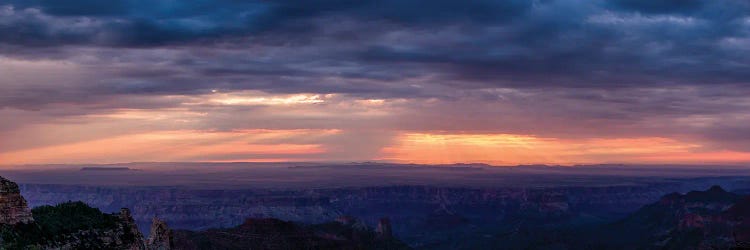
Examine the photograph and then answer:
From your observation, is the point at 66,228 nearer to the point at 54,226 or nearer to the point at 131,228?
the point at 54,226

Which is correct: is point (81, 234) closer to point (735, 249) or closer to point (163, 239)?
point (163, 239)

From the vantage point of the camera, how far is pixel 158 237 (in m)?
87.6

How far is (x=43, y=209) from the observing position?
284 ft

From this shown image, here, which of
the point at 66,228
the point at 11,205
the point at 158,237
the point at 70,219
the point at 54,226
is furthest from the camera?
the point at 158,237

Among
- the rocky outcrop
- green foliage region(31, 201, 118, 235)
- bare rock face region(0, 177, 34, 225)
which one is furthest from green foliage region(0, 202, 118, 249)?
the rocky outcrop

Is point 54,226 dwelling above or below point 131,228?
above

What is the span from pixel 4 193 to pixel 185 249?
12249cm

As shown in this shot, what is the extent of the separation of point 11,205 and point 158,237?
2181 cm

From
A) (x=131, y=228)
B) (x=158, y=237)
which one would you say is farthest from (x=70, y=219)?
(x=158, y=237)

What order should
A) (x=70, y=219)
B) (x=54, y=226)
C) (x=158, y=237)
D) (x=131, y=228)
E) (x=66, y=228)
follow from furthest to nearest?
(x=158, y=237) < (x=131, y=228) < (x=70, y=219) < (x=66, y=228) < (x=54, y=226)

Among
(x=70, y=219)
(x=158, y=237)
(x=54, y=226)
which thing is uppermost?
(x=70, y=219)

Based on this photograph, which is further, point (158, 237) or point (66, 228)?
point (158, 237)

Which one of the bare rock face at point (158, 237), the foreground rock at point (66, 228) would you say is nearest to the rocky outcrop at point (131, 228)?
the foreground rock at point (66, 228)

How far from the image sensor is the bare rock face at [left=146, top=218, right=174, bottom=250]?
8600 centimetres
